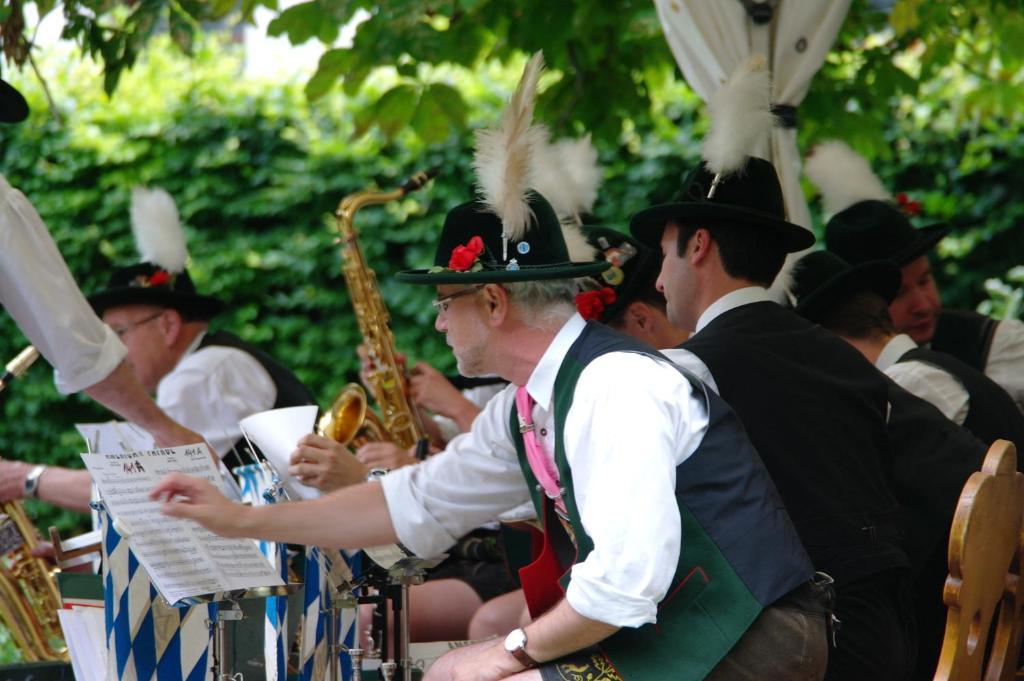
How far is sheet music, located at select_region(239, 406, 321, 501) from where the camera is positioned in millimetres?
3221

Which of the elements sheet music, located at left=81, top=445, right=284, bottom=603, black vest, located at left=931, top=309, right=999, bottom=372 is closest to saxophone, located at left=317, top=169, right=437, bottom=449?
sheet music, located at left=81, top=445, right=284, bottom=603

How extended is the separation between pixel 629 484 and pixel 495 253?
28.8 inches

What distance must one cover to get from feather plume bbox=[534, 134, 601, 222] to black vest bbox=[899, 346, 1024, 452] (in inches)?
47.3

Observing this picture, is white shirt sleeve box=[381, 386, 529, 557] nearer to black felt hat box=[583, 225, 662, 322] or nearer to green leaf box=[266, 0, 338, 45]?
black felt hat box=[583, 225, 662, 322]

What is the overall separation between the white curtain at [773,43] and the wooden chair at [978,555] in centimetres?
169

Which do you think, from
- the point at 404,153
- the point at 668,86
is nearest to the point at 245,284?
the point at 404,153

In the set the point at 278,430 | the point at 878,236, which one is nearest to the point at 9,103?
the point at 278,430

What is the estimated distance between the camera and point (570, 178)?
14.5ft

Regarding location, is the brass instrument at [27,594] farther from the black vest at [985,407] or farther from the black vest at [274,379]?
the black vest at [985,407]

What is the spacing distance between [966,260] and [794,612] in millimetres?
5661

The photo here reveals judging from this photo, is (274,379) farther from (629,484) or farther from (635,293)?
(629,484)

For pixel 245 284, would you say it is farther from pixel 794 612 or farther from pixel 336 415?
pixel 794 612

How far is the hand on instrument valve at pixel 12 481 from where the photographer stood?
15.6 feet

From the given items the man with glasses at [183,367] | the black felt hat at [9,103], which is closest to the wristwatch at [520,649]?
the black felt hat at [9,103]
